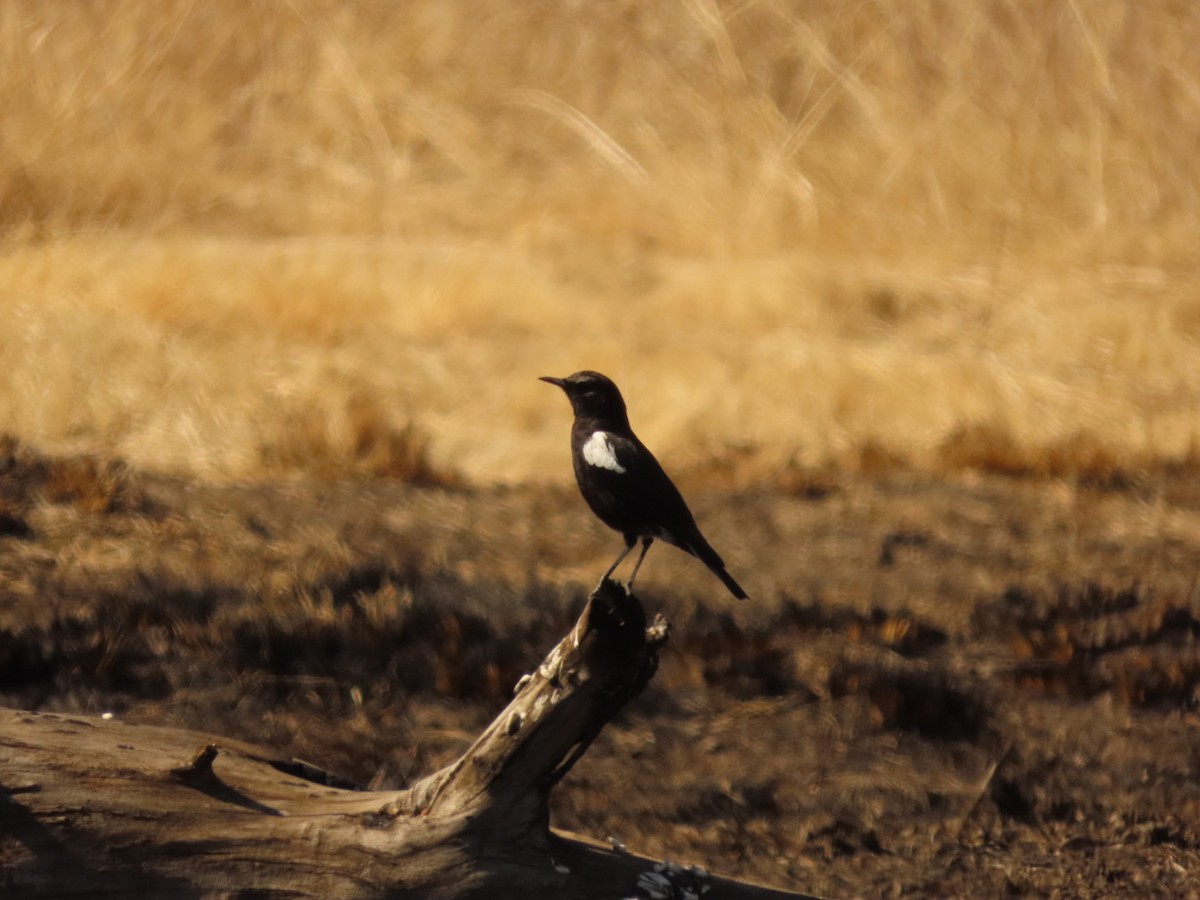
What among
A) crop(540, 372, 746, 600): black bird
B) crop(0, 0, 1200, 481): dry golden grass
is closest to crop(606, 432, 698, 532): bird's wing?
crop(540, 372, 746, 600): black bird

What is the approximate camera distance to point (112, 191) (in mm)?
18812

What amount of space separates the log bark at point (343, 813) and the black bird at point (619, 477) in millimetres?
770

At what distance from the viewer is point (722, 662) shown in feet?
26.4

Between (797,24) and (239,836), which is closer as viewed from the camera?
(239,836)

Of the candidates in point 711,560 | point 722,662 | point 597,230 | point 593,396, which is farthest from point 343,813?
point 597,230

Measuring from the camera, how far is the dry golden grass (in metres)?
12.4

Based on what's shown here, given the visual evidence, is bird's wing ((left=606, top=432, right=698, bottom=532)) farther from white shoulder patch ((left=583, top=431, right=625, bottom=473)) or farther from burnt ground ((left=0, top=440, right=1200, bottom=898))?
burnt ground ((left=0, top=440, right=1200, bottom=898))

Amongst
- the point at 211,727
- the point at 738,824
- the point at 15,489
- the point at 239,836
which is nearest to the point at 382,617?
the point at 211,727

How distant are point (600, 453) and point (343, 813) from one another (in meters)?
1.31

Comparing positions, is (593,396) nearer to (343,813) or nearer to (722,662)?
(343,813)

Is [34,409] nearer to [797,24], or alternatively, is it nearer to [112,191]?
[112,191]

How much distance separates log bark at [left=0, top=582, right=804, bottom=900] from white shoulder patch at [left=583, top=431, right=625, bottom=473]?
2.63ft

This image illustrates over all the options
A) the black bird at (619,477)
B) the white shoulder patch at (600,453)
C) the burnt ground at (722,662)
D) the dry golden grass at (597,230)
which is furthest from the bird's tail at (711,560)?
the dry golden grass at (597,230)

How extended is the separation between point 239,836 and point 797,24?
61.7 feet
